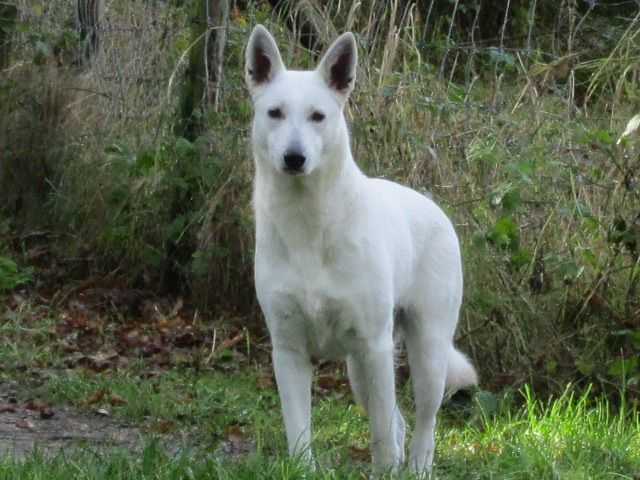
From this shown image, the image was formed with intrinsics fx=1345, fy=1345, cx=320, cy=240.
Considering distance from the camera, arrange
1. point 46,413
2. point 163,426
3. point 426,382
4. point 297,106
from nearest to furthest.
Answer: point 297,106 < point 426,382 < point 163,426 < point 46,413

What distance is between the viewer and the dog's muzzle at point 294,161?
15.6ft

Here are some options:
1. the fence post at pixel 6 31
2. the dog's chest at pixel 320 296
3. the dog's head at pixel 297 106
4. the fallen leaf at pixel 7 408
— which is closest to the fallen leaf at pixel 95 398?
the fallen leaf at pixel 7 408

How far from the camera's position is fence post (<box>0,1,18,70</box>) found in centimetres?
996

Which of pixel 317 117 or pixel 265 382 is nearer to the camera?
pixel 317 117

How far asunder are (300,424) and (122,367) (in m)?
2.55

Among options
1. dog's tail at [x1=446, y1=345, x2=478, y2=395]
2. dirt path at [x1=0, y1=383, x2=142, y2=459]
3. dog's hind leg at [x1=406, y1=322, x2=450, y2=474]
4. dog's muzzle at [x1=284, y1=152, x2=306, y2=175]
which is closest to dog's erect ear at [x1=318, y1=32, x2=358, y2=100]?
dog's muzzle at [x1=284, y1=152, x2=306, y2=175]

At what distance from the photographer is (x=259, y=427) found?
233 inches

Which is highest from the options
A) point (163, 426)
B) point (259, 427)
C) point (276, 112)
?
point (276, 112)

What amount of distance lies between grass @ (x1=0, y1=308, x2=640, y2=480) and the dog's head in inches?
42.3

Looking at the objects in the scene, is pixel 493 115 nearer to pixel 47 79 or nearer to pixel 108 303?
pixel 108 303

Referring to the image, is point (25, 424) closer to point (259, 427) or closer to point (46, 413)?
point (46, 413)

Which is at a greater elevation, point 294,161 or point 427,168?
point 294,161

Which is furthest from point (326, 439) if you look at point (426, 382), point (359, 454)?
point (426, 382)

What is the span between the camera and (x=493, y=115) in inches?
305
